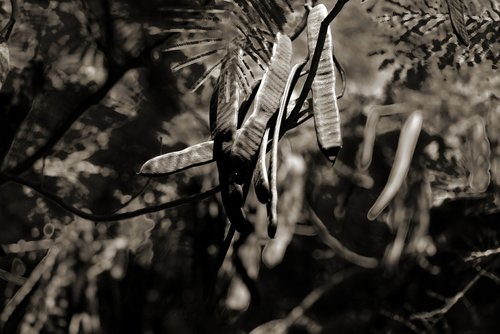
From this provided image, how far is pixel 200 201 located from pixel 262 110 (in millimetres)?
416

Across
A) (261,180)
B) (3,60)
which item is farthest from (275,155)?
(3,60)

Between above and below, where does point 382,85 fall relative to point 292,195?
above

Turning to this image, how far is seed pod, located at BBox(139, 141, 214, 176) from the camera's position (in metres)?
0.28

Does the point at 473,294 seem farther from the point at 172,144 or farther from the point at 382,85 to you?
the point at 172,144

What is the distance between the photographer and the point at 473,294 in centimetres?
69

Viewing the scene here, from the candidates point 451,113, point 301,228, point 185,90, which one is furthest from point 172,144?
point 451,113

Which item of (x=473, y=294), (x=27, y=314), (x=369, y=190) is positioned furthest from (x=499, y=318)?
(x=27, y=314)

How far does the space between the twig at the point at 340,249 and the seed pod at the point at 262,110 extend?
0.42 meters

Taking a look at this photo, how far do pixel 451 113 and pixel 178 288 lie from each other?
34 cm

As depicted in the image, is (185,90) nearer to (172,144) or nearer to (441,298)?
(172,144)

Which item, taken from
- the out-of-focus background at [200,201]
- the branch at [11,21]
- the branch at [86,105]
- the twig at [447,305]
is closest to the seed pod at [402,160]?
the out-of-focus background at [200,201]

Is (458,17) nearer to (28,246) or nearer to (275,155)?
(275,155)

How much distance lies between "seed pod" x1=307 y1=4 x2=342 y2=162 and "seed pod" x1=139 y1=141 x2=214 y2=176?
0.17 ft

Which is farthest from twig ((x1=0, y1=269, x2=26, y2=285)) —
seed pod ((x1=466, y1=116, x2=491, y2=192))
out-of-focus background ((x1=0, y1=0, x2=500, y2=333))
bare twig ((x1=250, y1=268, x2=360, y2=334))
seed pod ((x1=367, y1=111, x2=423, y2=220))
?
seed pod ((x1=466, y1=116, x2=491, y2=192))
